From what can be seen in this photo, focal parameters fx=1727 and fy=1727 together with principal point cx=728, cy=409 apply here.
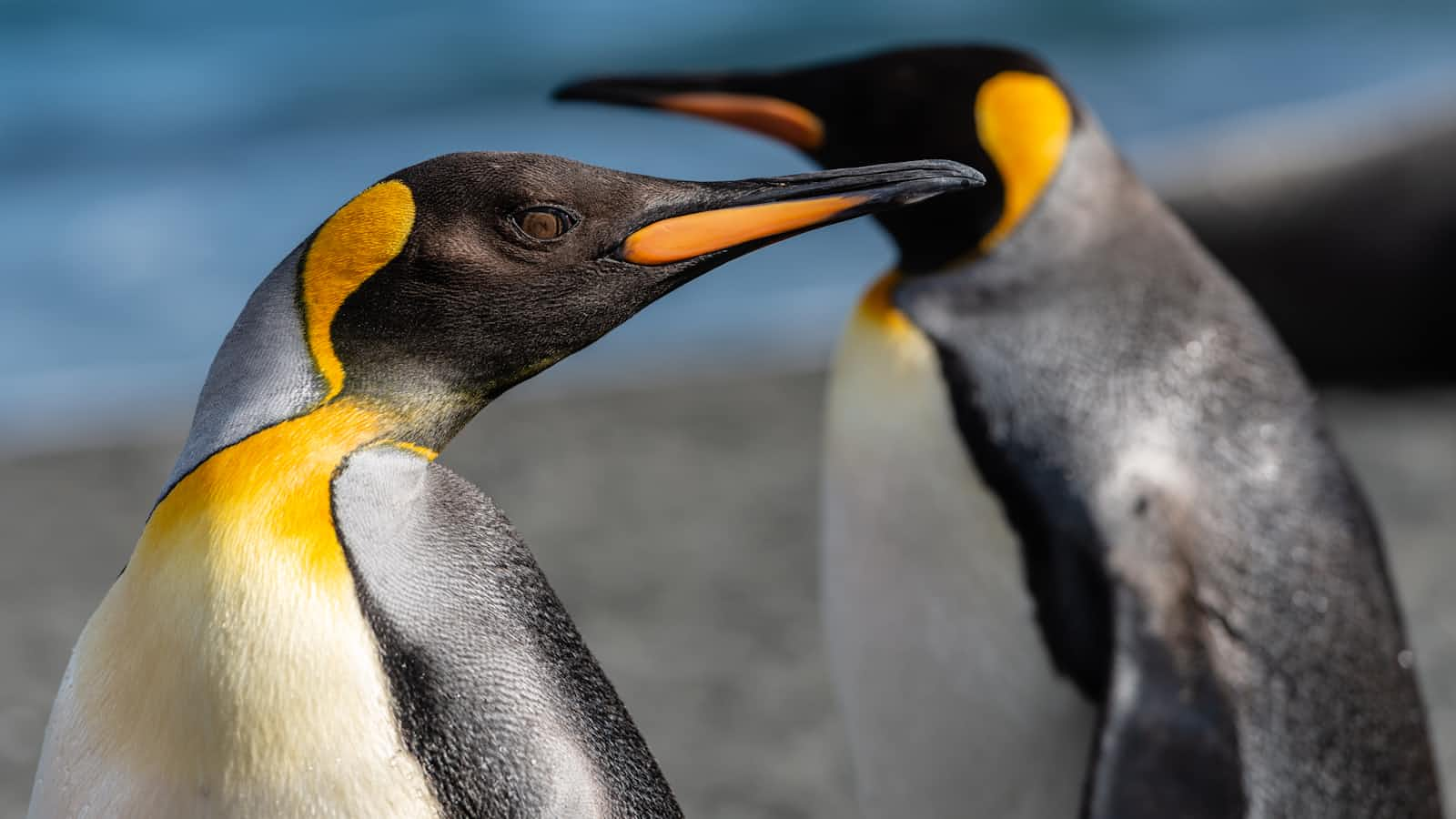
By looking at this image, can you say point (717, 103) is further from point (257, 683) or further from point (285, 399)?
point (257, 683)

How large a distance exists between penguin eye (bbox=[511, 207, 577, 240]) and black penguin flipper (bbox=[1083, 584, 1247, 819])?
116 centimetres

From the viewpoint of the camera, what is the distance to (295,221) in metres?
10.1

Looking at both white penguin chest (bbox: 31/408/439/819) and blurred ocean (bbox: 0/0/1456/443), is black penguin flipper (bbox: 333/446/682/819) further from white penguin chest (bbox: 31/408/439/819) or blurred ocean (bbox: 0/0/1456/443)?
blurred ocean (bbox: 0/0/1456/443)

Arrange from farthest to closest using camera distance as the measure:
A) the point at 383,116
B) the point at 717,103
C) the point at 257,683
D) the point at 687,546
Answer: the point at 383,116, the point at 687,546, the point at 717,103, the point at 257,683

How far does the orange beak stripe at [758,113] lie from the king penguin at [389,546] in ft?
3.89

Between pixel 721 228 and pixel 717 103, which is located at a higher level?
pixel 721 228

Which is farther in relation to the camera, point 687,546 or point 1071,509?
point 687,546

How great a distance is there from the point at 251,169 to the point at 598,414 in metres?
6.26

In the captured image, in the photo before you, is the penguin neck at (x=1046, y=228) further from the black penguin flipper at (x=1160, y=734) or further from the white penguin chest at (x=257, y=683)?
the white penguin chest at (x=257, y=683)

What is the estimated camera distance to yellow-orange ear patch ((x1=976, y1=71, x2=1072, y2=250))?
8.68 ft

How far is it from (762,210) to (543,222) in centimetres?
20

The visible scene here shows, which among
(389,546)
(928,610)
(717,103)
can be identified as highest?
(389,546)

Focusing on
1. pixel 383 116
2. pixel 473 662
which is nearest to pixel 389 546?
pixel 473 662

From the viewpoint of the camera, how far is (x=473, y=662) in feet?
4.83
